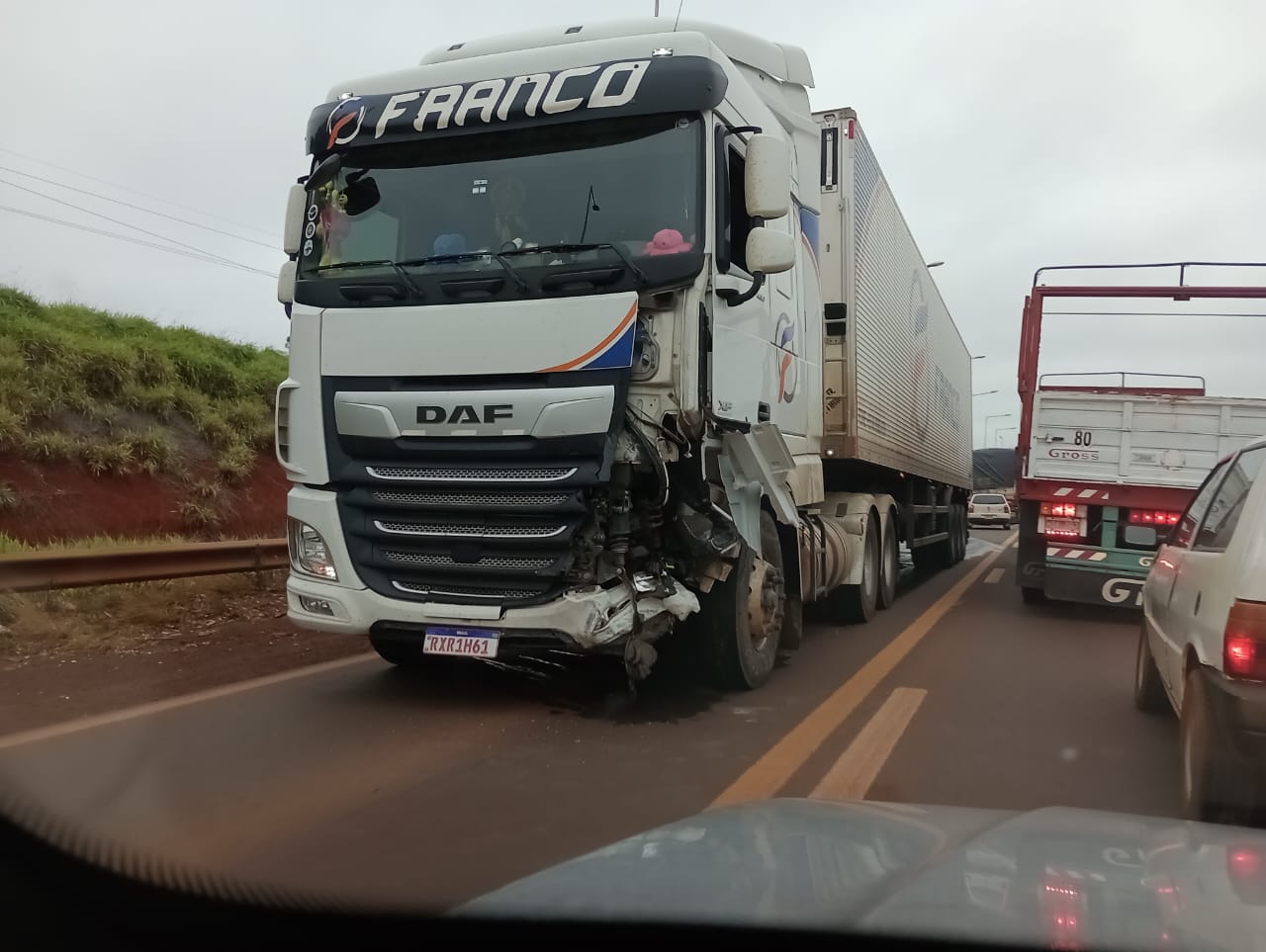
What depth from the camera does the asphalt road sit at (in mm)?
3637

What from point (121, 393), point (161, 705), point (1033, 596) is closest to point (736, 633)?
point (161, 705)

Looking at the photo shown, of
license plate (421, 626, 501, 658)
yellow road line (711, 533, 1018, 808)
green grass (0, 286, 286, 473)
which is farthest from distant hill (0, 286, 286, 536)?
yellow road line (711, 533, 1018, 808)

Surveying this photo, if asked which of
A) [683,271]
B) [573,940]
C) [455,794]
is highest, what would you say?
[683,271]

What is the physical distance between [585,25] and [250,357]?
13.3 meters

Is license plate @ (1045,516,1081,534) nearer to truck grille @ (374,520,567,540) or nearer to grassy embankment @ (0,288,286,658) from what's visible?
truck grille @ (374,520,567,540)

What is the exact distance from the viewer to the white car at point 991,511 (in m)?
39.8

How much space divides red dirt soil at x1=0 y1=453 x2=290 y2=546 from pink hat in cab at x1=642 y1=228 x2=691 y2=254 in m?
8.44

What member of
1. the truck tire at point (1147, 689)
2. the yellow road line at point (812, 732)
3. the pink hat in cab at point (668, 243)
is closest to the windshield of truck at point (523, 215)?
the pink hat in cab at point (668, 243)

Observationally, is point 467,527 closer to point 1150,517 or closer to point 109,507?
point 1150,517

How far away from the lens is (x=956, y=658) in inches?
301

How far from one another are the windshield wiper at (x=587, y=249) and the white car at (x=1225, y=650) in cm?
288

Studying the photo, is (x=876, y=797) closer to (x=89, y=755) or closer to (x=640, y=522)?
(x=640, y=522)

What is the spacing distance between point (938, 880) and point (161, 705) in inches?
183

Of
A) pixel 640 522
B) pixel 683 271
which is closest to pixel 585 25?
pixel 683 271
